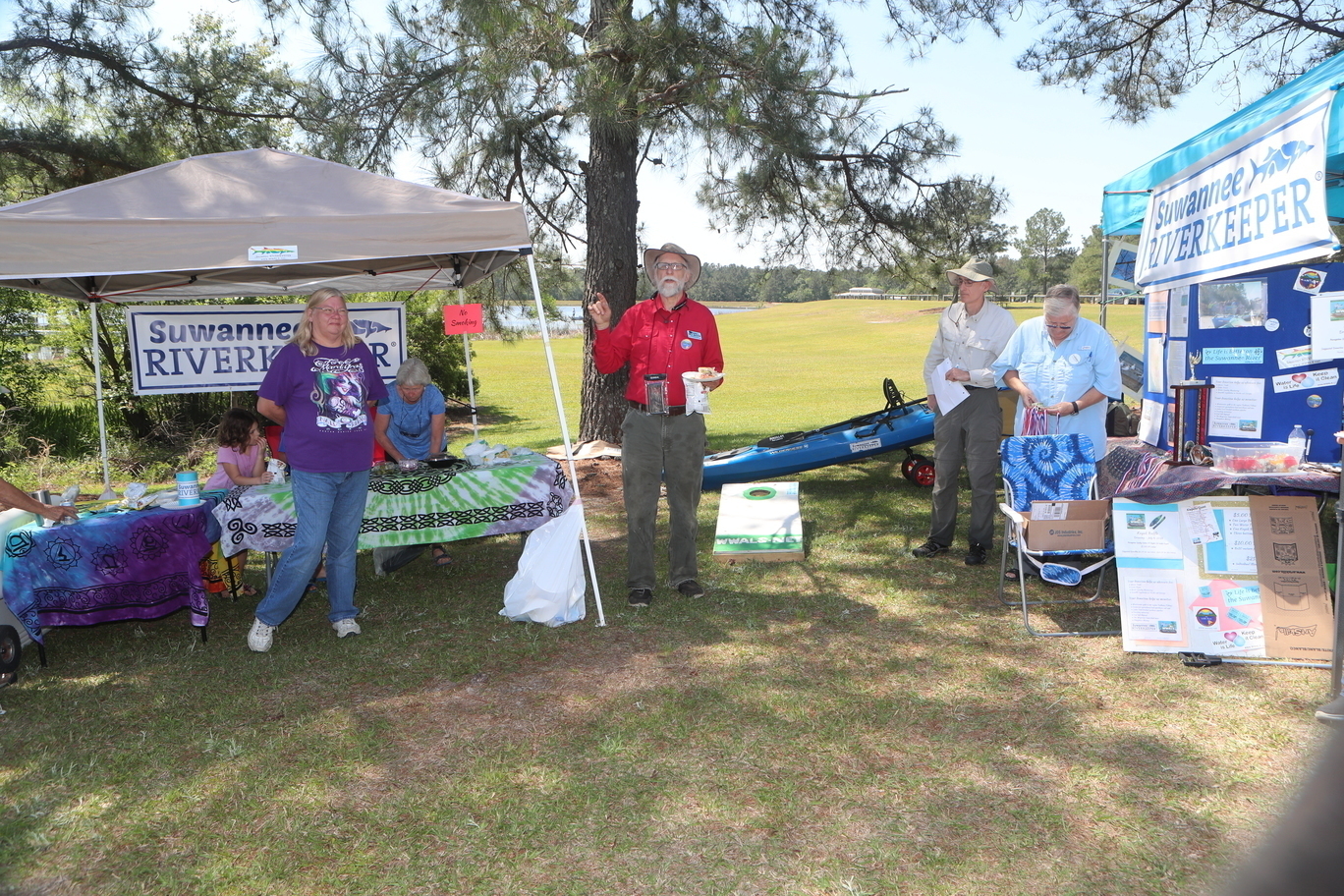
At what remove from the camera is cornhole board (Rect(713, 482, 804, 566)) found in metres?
6.08

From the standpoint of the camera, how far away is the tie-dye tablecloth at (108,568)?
4434mm

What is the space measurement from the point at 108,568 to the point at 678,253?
3.17 meters

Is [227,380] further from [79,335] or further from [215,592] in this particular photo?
[79,335]

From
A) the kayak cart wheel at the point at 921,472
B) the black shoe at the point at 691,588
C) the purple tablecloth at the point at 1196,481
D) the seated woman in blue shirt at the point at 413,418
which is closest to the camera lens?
the purple tablecloth at the point at 1196,481

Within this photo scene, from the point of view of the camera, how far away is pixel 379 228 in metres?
4.57

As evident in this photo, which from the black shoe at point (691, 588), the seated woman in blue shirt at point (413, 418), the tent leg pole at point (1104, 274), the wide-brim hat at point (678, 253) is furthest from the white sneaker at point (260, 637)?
the tent leg pole at point (1104, 274)

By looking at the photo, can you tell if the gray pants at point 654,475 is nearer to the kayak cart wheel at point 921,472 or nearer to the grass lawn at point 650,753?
the grass lawn at point 650,753

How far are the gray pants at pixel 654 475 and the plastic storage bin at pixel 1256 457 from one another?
2.49 metres

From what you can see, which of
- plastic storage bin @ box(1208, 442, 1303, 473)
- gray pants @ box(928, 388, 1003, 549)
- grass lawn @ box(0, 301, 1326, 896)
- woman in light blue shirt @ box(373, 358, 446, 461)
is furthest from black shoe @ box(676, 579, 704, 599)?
plastic storage bin @ box(1208, 442, 1303, 473)

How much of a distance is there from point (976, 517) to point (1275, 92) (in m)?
3.17

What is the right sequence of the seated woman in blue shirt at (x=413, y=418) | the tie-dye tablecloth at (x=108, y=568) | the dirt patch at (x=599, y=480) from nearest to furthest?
1. the tie-dye tablecloth at (x=108, y=568)
2. the seated woman in blue shirt at (x=413, y=418)
3. the dirt patch at (x=599, y=480)

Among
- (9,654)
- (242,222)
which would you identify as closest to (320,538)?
(9,654)

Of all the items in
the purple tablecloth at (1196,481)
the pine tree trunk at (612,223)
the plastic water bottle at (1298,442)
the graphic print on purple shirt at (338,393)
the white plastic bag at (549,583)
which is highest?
the pine tree trunk at (612,223)

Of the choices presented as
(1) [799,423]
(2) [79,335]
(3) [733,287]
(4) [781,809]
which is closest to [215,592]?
(4) [781,809]
